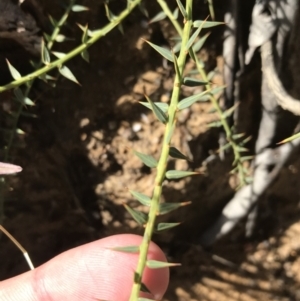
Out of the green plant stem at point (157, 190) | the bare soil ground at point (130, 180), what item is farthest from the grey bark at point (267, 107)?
the green plant stem at point (157, 190)

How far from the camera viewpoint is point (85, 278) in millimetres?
854

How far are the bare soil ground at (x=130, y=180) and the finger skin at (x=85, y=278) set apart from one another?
149 millimetres

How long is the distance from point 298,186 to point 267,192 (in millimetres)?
80

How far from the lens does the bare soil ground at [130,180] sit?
0.88m

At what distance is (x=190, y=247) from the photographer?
3.88 ft

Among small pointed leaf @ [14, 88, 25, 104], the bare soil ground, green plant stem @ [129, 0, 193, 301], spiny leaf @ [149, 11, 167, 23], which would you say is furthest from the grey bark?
small pointed leaf @ [14, 88, 25, 104]

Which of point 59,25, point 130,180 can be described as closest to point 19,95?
point 59,25

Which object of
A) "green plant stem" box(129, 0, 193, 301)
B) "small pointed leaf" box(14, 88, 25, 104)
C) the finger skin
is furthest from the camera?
the finger skin

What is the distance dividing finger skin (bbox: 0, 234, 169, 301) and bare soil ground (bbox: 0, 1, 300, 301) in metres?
0.15

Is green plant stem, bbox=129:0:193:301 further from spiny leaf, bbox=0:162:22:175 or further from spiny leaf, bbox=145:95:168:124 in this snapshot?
spiny leaf, bbox=0:162:22:175

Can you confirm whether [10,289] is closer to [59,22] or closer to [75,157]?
[75,157]

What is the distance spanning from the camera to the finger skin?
808 millimetres

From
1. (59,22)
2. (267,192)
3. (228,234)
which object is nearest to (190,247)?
(228,234)

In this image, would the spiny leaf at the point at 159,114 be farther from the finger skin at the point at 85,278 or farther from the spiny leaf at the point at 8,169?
the finger skin at the point at 85,278
